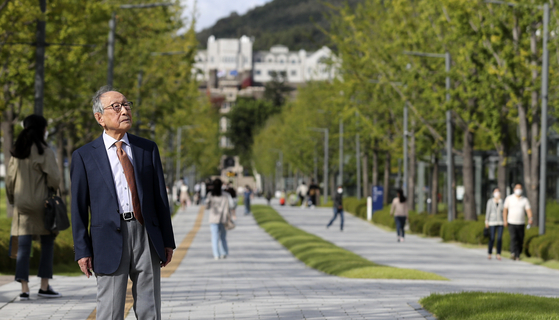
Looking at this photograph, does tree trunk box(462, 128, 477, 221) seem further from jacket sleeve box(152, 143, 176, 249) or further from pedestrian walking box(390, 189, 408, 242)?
jacket sleeve box(152, 143, 176, 249)

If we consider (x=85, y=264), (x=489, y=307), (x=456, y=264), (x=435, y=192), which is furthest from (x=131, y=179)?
(x=435, y=192)

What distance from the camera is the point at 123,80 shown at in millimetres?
32500

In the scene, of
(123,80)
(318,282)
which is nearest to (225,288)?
(318,282)

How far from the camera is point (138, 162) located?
580 cm

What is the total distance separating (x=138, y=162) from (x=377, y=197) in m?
41.0

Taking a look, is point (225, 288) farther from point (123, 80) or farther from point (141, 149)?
point (123, 80)

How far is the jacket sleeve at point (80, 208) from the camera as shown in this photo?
5711mm

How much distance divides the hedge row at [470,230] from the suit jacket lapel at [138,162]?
16478 millimetres

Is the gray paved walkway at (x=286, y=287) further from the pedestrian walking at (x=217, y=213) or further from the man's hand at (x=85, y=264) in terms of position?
the man's hand at (x=85, y=264)

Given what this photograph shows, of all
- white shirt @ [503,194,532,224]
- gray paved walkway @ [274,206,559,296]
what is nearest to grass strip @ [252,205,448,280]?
gray paved walkway @ [274,206,559,296]

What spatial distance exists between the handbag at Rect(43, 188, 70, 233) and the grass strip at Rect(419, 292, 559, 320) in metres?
3.82

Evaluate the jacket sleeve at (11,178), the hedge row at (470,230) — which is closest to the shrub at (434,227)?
the hedge row at (470,230)

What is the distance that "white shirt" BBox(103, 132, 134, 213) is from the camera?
18.7 feet

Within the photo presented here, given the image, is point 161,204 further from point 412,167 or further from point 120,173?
point 412,167
